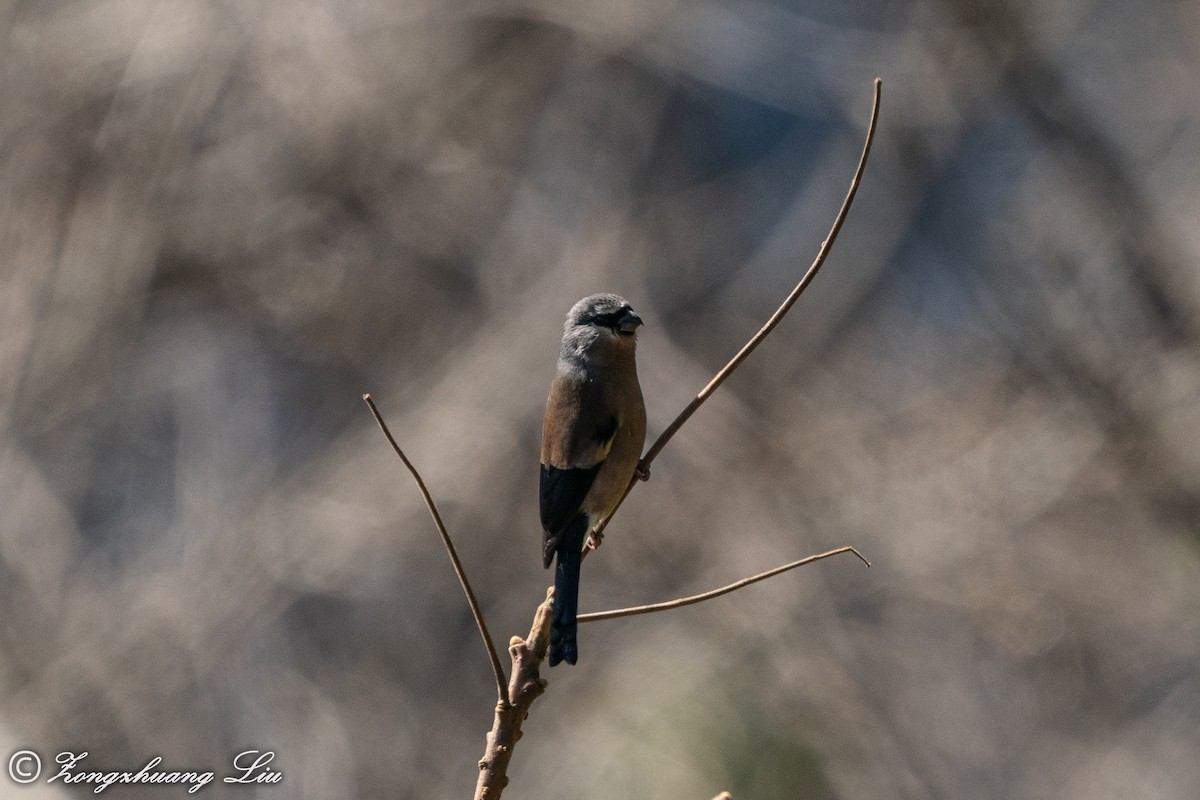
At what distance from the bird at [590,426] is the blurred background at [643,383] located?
10.7ft

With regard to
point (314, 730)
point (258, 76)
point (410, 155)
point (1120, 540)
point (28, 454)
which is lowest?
point (314, 730)

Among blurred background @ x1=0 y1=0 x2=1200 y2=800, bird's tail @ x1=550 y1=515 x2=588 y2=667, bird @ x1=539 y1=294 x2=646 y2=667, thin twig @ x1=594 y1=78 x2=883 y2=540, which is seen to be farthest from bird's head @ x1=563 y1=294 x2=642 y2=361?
blurred background @ x1=0 y1=0 x2=1200 y2=800

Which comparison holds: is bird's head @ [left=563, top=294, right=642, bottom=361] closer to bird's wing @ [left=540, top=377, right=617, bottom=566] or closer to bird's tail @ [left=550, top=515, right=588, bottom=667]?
bird's wing @ [left=540, top=377, right=617, bottom=566]

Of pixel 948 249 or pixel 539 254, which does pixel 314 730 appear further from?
pixel 948 249

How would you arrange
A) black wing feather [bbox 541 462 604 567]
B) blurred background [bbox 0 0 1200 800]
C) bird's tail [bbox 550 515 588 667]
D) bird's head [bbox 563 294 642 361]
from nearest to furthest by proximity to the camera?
1. bird's tail [bbox 550 515 588 667]
2. black wing feather [bbox 541 462 604 567]
3. bird's head [bbox 563 294 642 361]
4. blurred background [bbox 0 0 1200 800]

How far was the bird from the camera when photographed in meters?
3.07

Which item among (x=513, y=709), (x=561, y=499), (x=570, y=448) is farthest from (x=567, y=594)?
(x=513, y=709)

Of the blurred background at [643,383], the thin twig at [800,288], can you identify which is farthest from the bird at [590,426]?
the blurred background at [643,383]

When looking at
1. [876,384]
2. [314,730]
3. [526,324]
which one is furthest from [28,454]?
[876,384]

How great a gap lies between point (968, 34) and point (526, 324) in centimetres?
387

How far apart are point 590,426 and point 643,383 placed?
4.71 metres

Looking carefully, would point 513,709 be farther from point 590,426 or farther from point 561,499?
point 590,426

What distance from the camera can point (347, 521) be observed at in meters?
7.87

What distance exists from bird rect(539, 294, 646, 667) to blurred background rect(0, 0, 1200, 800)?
10.7 feet
